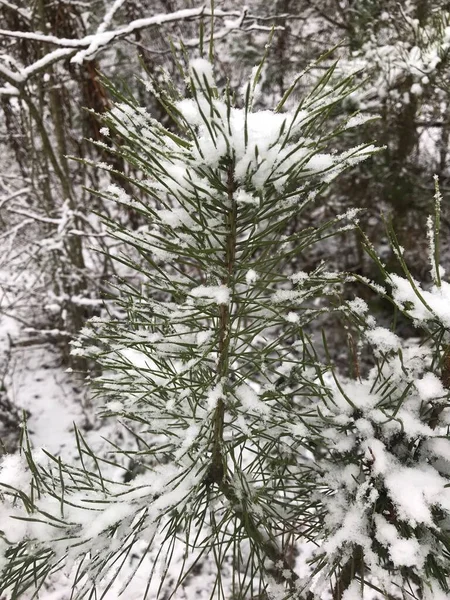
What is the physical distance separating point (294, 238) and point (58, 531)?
0.68 m

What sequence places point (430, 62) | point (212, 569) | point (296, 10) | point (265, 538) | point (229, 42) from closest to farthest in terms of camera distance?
1. point (265, 538)
2. point (430, 62)
3. point (212, 569)
4. point (296, 10)
5. point (229, 42)

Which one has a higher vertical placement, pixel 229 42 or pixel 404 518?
pixel 229 42

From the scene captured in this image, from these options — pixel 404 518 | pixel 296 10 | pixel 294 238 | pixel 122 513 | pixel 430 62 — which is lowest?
pixel 404 518

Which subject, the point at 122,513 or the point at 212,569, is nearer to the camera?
the point at 122,513

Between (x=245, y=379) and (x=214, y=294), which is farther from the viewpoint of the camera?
(x=245, y=379)

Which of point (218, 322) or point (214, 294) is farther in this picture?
point (218, 322)

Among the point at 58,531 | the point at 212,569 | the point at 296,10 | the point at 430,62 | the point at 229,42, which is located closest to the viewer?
the point at 58,531

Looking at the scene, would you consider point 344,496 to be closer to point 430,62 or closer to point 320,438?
point 320,438

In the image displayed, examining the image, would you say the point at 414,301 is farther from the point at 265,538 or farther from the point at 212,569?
the point at 212,569

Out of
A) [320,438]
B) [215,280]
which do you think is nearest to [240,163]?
[215,280]

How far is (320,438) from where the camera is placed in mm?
850

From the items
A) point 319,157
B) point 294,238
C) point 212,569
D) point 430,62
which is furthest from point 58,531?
point 430,62

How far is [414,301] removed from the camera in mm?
694

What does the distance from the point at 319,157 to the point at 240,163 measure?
0.45ft
